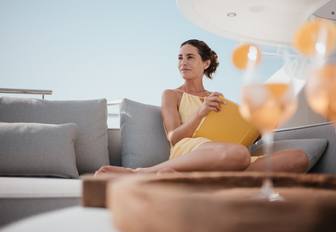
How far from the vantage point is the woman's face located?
2.77 metres

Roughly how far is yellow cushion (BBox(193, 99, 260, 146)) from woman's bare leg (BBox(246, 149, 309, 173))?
0.36 metres

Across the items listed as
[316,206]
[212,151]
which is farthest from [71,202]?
[316,206]

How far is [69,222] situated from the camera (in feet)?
2.49

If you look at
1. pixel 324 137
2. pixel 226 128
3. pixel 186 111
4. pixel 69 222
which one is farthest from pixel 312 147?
pixel 69 222

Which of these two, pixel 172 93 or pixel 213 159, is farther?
pixel 172 93

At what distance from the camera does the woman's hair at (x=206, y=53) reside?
285 cm

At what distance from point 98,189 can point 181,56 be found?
6.50ft

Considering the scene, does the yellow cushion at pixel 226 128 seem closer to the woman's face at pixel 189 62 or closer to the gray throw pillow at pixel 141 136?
the gray throw pillow at pixel 141 136

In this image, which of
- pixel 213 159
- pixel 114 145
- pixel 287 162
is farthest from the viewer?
pixel 114 145

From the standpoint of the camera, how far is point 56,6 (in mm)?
5395

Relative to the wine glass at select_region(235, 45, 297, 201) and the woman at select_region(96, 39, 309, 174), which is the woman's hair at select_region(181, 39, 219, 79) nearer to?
the woman at select_region(96, 39, 309, 174)

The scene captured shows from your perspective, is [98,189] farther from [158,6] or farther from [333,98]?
[158,6]

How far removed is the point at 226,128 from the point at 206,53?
0.72m

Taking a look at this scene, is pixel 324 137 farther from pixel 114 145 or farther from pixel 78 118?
pixel 78 118
